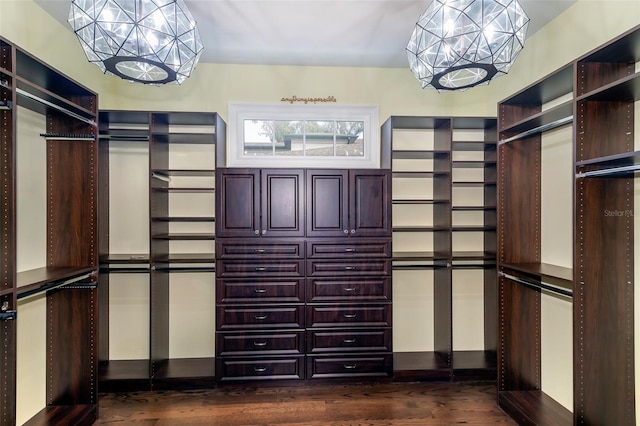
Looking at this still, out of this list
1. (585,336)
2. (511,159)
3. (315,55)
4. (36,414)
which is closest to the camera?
(585,336)

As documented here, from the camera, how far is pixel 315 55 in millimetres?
3125

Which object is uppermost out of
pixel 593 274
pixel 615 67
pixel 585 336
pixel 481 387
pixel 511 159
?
pixel 615 67

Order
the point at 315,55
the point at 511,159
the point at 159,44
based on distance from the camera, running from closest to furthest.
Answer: the point at 159,44 → the point at 511,159 → the point at 315,55

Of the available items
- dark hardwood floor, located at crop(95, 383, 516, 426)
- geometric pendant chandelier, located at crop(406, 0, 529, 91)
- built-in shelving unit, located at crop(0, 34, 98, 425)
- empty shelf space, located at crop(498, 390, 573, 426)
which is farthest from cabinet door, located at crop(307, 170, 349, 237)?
empty shelf space, located at crop(498, 390, 573, 426)

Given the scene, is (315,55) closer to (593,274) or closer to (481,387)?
(593,274)

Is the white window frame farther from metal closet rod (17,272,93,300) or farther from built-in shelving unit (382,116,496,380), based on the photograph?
metal closet rod (17,272,93,300)

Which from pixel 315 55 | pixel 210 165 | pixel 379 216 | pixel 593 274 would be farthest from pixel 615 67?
pixel 210 165

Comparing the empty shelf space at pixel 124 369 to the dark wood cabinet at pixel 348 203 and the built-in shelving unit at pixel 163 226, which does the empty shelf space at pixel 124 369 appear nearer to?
the built-in shelving unit at pixel 163 226

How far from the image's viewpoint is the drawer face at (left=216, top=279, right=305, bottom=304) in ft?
9.38

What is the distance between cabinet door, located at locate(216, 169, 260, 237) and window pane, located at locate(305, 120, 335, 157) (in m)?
0.76

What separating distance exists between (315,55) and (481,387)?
3279mm

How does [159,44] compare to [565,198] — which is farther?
[565,198]

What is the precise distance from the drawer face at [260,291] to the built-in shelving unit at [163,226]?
0.28 meters

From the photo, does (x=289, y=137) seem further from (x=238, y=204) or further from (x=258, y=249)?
(x=258, y=249)
